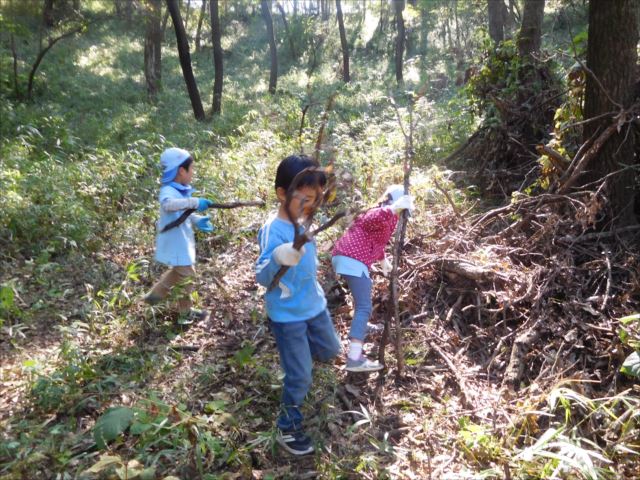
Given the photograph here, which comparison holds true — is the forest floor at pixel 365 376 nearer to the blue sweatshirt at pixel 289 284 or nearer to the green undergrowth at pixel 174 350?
the green undergrowth at pixel 174 350

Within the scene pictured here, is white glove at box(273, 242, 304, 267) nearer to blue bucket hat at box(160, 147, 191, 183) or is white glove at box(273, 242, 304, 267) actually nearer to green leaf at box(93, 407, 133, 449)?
green leaf at box(93, 407, 133, 449)

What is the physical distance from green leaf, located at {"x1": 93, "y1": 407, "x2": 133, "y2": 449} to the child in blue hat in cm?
174

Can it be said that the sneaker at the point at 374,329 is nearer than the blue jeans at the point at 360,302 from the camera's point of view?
No

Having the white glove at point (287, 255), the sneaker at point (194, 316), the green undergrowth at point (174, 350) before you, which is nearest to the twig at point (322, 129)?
the green undergrowth at point (174, 350)

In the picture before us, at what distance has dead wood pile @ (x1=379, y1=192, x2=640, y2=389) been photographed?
3.18 metres

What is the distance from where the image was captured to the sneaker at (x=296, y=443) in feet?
9.21

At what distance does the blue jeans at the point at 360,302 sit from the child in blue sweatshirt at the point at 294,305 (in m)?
0.42

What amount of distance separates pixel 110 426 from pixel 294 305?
1.04m

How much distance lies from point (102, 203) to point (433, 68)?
762 inches

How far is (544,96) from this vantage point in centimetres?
609

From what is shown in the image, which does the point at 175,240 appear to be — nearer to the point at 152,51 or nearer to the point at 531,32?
the point at 531,32

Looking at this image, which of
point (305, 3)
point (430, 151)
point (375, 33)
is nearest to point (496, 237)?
point (430, 151)

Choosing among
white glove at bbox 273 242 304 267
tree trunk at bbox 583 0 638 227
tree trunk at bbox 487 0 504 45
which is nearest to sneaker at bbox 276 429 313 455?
white glove at bbox 273 242 304 267

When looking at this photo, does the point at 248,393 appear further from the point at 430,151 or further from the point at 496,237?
the point at 430,151
